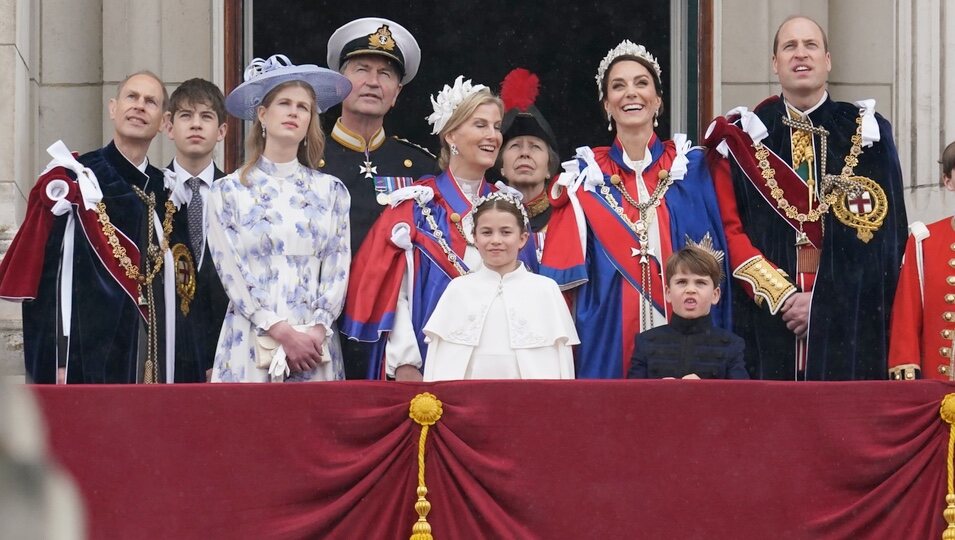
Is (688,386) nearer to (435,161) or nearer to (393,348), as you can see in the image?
(393,348)

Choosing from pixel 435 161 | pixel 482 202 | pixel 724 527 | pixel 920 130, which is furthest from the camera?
pixel 920 130

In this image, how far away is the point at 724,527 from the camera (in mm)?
4047

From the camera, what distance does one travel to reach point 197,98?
5527mm

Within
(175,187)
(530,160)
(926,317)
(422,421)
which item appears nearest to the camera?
(422,421)

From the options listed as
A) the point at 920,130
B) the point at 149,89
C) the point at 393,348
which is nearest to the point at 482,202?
the point at 393,348

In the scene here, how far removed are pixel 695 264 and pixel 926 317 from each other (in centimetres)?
90

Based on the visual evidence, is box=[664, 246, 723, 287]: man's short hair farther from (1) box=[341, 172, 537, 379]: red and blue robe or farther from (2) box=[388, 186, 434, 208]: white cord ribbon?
(2) box=[388, 186, 434, 208]: white cord ribbon

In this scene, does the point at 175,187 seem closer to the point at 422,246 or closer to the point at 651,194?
the point at 422,246

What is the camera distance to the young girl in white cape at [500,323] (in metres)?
4.68

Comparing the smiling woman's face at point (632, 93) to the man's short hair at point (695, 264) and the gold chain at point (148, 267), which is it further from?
the gold chain at point (148, 267)

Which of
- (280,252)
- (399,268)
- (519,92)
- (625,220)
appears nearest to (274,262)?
(280,252)

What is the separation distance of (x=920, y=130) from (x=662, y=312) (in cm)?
280

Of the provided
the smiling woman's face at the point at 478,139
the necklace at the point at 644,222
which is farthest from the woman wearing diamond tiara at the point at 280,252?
the necklace at the point at 644,222

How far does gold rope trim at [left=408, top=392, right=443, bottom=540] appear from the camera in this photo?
13.1ft
